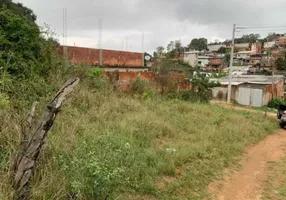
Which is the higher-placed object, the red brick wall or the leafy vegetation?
the red brick wall

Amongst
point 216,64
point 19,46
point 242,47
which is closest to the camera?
point 19,46

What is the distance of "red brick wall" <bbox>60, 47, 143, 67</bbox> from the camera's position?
46.5ft

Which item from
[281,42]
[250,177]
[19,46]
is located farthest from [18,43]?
[281,42]

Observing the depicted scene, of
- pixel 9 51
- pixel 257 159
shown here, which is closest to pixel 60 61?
pixel 9 51

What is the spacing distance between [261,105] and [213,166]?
16.1m

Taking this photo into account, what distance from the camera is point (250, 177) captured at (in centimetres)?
479

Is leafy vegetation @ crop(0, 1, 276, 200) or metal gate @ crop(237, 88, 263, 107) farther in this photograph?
metal gate @ crop(237, 88, 263, 107)

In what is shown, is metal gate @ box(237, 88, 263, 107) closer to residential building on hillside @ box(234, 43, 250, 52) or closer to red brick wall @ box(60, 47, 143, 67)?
red brick wall @ box(60, 47, 143, 67)

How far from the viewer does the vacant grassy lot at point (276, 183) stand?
4.07 m

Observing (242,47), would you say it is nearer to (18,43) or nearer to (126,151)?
(18,43)

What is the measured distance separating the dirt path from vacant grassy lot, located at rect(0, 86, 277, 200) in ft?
0.78

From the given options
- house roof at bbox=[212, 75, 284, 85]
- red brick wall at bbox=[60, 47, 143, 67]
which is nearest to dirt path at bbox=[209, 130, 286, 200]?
red brick wall at bbox=[60, 47, 143, 67]

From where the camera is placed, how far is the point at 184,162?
4.74 meters

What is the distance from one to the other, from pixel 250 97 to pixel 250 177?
16.1m
